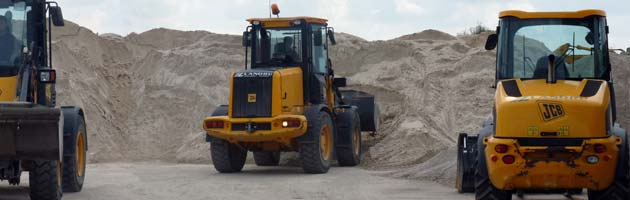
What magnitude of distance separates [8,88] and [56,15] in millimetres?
1181

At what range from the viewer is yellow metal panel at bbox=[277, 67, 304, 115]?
69.7ft

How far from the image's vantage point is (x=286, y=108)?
21.3 meters

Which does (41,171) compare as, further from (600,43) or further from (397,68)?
(397,68)

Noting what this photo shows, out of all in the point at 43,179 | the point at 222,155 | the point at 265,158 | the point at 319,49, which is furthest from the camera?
the point at 265,158

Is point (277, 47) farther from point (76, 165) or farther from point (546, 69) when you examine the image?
point (546, 69)

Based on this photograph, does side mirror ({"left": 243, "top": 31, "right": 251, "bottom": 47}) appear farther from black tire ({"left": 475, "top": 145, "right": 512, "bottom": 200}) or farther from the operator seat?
black tire ({"left": 475, "top": 145, "right": 512, "bottom": 200})

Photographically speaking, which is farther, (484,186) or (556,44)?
(556,44)

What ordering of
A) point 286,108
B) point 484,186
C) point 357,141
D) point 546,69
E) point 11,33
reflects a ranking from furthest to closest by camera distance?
point 357,141 → point 286,108 → point 11,33 → point 546,69 → point 484,186

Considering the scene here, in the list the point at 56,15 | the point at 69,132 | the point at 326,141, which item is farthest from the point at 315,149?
the point at 56,15

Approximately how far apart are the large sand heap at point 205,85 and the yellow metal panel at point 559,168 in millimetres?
11954

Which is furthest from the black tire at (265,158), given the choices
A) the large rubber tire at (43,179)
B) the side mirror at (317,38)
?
the large rubber tire at (43,179)

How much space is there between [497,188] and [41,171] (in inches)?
217

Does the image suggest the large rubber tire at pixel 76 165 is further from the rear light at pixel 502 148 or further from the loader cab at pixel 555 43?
the rear light at pixel 502 148

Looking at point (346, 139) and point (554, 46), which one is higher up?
point (554, 46)
